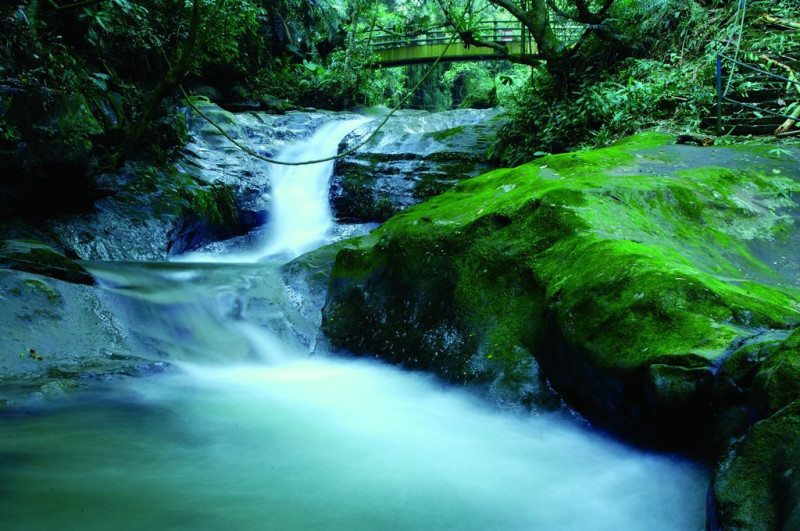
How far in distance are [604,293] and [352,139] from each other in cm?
937

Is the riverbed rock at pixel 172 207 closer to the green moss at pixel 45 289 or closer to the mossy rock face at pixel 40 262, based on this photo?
the mossy rock face at pixel 40 262

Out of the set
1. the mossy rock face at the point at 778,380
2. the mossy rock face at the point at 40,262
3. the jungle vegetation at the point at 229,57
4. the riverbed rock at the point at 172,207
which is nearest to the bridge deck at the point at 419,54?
the jungle vegetation at the point at 229,57

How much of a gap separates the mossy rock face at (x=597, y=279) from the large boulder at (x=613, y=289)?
0.01 m

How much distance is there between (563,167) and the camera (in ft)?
17.3

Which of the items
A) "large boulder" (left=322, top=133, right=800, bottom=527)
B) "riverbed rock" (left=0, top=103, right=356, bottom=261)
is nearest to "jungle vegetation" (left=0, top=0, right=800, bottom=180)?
"riverbed rock" (left=0, top=103, right=356, bottom=261)

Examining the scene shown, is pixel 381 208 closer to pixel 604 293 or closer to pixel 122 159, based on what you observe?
pixel 122 159

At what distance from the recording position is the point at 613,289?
2.84 m

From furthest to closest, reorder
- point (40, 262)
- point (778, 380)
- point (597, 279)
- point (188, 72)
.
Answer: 1. point (188, 72)
2. point (40, 262)
3. point (597, 279)
4. point (778, 380)

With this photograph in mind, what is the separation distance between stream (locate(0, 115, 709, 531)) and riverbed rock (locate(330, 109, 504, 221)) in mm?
5239

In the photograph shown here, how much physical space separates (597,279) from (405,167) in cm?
729

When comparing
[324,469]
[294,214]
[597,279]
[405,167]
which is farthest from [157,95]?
[597,279]

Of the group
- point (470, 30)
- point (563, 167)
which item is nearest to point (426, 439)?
point (563, 167)

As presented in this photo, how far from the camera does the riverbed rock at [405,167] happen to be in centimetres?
945

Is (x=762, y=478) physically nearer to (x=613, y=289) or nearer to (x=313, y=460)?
(x=613, y=289)
